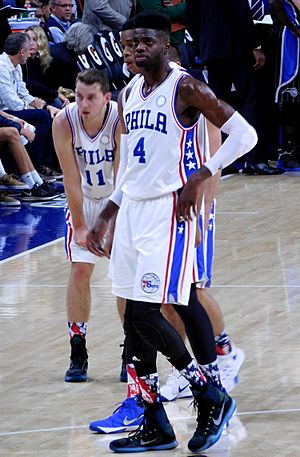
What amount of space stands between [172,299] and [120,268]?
332 mm

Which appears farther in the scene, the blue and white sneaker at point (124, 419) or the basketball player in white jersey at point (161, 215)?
the blue and white sneaker at point (124, 419)

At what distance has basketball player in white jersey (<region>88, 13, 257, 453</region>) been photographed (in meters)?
5.34

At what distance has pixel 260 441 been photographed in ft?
17.8

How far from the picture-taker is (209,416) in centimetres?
545

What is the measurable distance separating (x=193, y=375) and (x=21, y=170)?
7.73 metres

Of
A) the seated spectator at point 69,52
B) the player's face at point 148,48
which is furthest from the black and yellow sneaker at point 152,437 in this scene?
the seated spectator at point 69,52

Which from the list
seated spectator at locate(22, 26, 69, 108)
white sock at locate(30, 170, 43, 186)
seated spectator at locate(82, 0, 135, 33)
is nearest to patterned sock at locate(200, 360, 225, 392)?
white sock at locate(30, 170, 43, 186)

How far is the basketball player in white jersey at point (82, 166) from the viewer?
6.58 metres

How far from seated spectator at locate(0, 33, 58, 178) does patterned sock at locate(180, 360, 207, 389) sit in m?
8.26

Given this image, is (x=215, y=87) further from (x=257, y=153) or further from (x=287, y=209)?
(x=287, y=209)

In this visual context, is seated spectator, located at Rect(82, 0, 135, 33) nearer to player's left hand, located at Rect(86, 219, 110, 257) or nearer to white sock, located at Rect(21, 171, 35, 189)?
white sock, located at Rect(21, 171, 35, 189)

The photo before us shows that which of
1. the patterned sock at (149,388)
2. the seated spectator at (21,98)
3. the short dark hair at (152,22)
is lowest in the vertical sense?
the seated spectator at (21,98)

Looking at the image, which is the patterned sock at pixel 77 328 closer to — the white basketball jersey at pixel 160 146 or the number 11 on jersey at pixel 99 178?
the number 11 on jersey at pixel 99 178

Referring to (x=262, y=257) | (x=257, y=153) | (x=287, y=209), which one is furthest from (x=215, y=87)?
(x=262, y=257)
